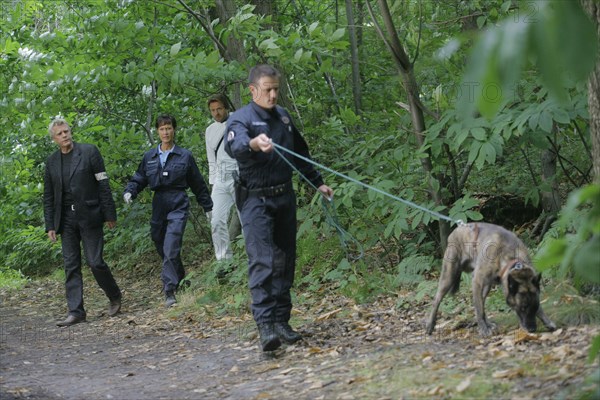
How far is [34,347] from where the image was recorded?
8281 mm

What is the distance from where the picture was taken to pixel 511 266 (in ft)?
18.0

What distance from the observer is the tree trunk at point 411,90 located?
8.12 metres

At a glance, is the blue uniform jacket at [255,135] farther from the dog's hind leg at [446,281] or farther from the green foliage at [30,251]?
the green foliage at [30,251]

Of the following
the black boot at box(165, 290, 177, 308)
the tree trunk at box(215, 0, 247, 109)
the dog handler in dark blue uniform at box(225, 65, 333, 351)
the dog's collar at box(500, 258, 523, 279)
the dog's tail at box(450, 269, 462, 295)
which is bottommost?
the black boot at box(165, 290, 177, 308)

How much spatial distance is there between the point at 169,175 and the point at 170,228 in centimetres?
68

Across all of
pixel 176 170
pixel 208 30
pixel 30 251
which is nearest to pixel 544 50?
pixel 176 170

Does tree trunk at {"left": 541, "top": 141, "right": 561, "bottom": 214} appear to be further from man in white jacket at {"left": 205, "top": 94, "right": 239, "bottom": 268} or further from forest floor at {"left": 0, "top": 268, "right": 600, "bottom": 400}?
man in white jacket at {"left": 205, "top": 94, "right": 239, "bottom": 268}

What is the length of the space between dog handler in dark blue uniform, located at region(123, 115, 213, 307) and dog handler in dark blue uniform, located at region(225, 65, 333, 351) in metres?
3.47

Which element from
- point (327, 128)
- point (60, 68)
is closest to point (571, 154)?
point (327, 128)

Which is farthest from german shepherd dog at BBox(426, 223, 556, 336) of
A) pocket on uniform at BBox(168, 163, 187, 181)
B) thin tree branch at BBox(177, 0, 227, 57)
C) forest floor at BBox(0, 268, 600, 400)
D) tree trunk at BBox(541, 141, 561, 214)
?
thin tree branch at BBox(177, 0, 227, 57)

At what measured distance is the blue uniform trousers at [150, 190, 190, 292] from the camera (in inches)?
390

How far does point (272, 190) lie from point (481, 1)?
380 centimetres

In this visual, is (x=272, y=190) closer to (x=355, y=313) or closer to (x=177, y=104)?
(x=355, y=313)

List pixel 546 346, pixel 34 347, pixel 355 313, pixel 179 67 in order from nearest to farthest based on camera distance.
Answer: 1. pixel 546 346
2. pixel 355 313
3. pixel 34 347
4. pixel 179 67
